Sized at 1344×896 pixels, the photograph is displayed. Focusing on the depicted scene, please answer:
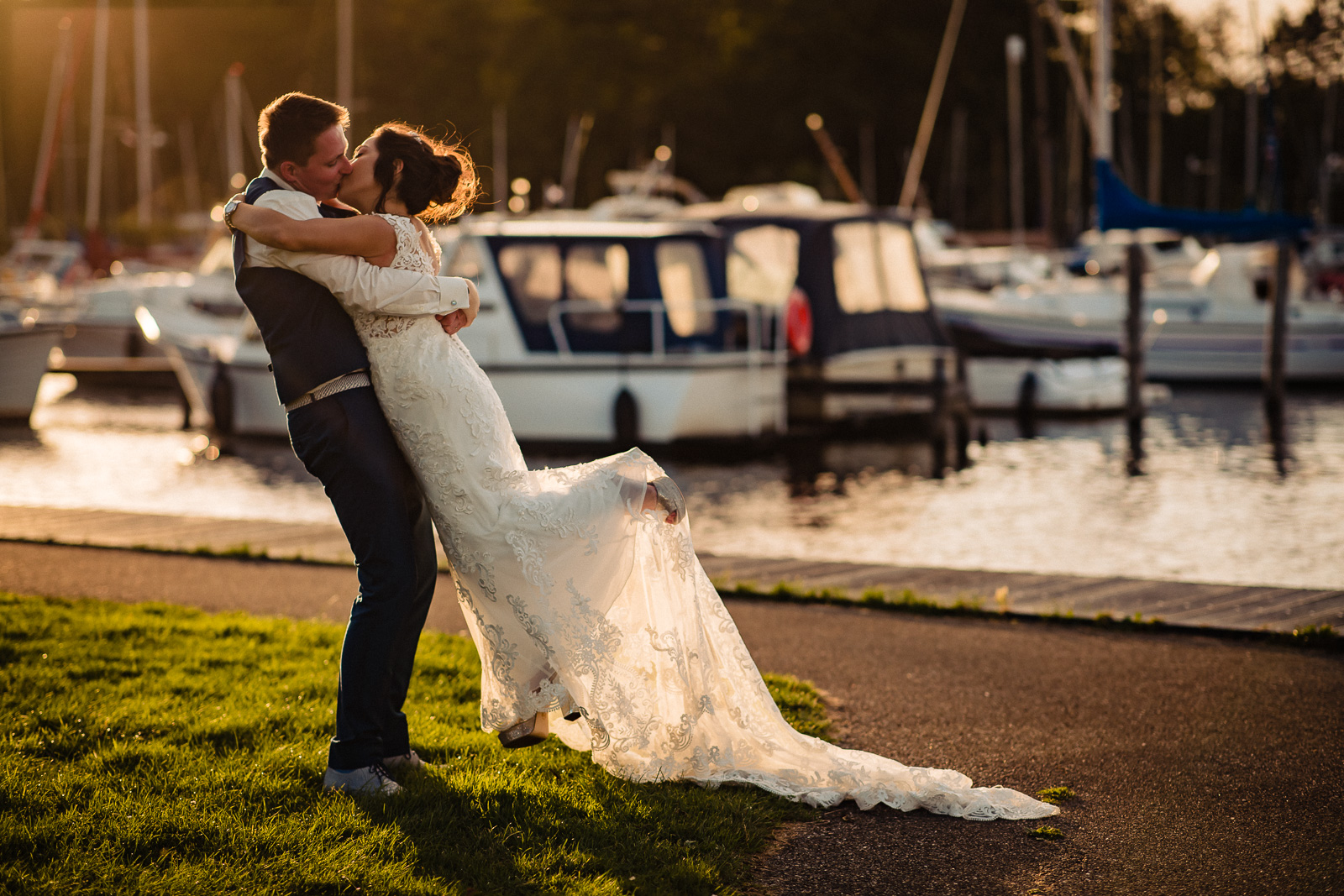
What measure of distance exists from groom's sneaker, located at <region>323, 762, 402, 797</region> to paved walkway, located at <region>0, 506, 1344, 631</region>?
3522 mm

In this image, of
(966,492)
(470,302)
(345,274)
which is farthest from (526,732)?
(966,492)

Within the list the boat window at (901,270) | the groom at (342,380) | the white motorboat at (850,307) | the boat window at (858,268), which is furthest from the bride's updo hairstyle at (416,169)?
the boat window at (901,270)

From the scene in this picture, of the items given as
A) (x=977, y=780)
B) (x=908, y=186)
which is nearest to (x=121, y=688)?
(x=977, y=780)

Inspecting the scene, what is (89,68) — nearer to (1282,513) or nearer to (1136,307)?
(1136,307)

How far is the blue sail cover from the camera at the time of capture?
20844 mm

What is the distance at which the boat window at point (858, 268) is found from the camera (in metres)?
19.8

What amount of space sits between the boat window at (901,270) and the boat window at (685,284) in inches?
144

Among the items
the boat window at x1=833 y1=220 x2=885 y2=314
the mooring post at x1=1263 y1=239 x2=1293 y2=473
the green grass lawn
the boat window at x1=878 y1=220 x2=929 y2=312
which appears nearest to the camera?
the green grass lawn

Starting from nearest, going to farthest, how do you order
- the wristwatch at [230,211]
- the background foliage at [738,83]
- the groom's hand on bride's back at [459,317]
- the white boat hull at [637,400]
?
the wristwatch at [230,211] → the groom's hand on bride's back at [459,317] → the white boat hull at [637,400] → the background foliage at [738,83]

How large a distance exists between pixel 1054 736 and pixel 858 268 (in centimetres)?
1527

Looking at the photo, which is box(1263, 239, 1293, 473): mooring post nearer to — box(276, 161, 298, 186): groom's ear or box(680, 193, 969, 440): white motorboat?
box(680, 193, 969, 440): white motorboat

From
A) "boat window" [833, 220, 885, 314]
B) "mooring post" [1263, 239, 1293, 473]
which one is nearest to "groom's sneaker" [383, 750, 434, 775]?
"boat window" [833, 220, 885, 314]

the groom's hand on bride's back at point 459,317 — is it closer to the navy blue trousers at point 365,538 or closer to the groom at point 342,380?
the groom at point 342,380

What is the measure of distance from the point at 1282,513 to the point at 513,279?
29.8 ft
